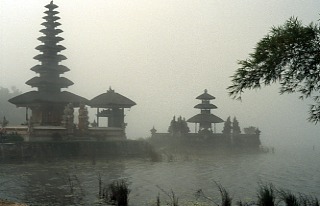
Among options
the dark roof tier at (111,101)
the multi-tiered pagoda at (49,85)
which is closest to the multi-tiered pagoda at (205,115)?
the dark roof tier at (111,101)

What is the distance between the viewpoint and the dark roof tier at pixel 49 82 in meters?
45.7

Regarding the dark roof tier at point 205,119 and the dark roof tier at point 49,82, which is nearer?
the dark roof tier at point 49,82

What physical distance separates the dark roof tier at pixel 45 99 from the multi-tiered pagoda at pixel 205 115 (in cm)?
2130

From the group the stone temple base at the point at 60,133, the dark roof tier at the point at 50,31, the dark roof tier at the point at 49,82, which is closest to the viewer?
the stone temple base at the point at 60,133

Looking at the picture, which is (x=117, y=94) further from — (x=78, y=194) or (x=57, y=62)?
(x=78, y=194)

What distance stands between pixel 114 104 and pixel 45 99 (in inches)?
338

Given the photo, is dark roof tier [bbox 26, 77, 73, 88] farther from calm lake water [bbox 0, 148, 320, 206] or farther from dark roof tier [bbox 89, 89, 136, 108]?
calm lake water [bbox 0, 148, 320, 206]

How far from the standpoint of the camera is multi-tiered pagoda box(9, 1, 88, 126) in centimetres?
4400

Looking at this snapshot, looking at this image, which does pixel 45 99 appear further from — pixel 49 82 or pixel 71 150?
pixel 71 150

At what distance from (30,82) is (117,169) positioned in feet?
70.6

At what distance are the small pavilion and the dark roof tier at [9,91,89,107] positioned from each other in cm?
227

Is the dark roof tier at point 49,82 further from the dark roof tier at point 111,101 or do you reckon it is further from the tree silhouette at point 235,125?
the tree silhouette at point 235,125

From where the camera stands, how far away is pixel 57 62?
4891cm

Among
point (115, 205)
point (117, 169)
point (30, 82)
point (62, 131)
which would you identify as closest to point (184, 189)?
point (115, 205)
